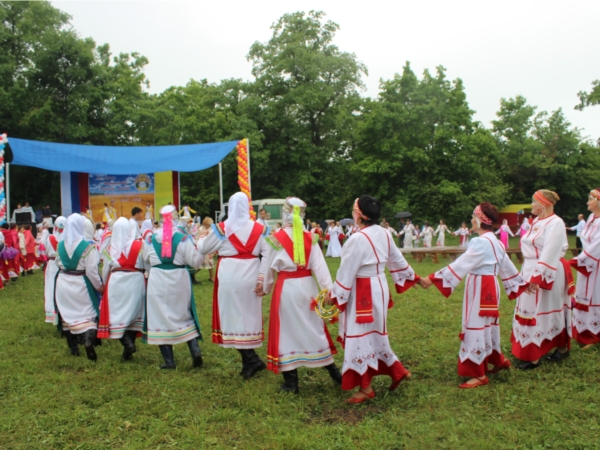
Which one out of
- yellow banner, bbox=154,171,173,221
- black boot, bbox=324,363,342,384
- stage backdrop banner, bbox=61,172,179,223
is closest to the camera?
black boot, bbox=324,363,342,384

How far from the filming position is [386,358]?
4410 millimetres

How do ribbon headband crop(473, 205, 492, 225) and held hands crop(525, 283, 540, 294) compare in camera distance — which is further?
held hands crop(525, 283, 540, 294)

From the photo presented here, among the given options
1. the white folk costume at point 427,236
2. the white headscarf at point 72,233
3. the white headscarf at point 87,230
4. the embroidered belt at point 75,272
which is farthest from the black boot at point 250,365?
the white folk costume at point 427,236

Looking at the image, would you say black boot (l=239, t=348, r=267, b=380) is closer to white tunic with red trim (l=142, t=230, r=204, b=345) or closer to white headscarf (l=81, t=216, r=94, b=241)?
white tunic with red trim (l=142, t=230, r=204, b=345)

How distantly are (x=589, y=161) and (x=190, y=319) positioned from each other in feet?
116

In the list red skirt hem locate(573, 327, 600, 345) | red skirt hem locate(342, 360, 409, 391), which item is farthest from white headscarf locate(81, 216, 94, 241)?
red skirt hem locate(573, 327, 600, 345)

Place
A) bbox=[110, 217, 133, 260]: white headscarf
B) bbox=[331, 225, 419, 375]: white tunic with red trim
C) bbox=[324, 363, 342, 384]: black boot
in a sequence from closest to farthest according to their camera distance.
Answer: bbox=[331, 225, 419, 375]: white tunic with red trim → bbox=[324, 363, 342, 384]: black boot → bbox=[110, 217, 133, 260]: white headscarf

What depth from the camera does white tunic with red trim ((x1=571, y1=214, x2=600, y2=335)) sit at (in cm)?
561

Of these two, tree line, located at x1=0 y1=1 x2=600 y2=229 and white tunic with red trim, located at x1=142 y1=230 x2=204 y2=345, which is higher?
tree line, located at x1=0 y1=1 x2=600 y2=229

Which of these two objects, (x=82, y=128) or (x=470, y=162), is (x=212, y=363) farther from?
(x=470, y=162)

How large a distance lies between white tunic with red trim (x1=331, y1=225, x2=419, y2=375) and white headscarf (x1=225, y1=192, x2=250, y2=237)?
4.23ft

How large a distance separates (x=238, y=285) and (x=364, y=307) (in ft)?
4.61

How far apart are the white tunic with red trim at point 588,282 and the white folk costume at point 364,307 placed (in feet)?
8.16

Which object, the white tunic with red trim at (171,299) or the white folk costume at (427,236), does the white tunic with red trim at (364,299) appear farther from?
the white folk costume at (427,236)
